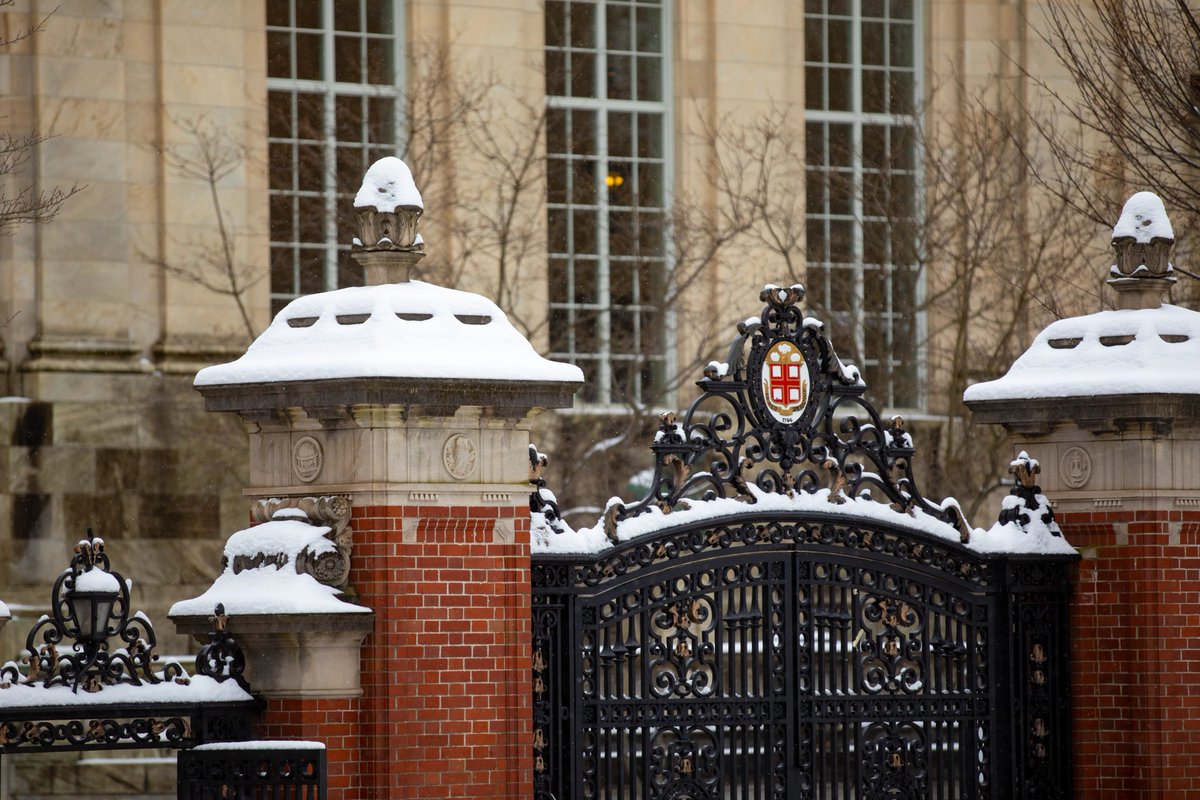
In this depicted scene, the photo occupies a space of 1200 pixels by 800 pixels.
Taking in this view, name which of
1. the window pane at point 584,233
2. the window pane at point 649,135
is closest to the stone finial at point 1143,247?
the window pane at point 584,233

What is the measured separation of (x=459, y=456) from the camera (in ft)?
32.4

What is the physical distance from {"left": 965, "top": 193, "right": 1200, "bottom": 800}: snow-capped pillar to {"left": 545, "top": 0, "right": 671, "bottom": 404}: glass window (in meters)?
9.07

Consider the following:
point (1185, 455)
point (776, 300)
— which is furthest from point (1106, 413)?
point (776, 300)

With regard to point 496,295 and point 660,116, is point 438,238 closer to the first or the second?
point 496,295

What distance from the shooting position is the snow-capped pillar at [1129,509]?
38.1 ft

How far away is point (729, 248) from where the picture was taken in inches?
897

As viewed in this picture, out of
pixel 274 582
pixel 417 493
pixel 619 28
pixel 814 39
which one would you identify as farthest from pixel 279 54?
pixel 274 582

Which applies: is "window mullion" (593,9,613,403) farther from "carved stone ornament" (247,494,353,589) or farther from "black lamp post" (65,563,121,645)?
"black lamp post" (65,563,121,645)

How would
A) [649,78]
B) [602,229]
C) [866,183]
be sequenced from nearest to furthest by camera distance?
[866,183] → [602,229] → [649,78]

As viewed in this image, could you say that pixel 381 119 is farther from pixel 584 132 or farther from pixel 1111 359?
pixel 1111 359

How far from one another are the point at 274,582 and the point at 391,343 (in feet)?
3.73

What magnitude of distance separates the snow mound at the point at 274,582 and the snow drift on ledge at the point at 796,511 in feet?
3.64

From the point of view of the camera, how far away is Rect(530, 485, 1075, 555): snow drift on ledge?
1045cm

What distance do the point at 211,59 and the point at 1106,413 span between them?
11.7 meters
